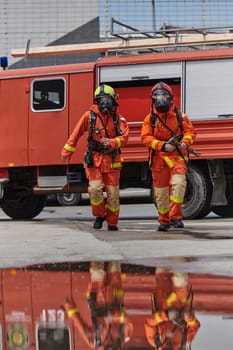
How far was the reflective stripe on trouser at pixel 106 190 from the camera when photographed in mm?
11055

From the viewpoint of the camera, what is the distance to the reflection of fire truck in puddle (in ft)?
16.7

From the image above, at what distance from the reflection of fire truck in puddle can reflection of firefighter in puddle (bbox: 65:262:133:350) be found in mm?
45

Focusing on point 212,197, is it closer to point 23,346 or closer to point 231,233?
point 231,233

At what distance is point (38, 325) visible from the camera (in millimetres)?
5418

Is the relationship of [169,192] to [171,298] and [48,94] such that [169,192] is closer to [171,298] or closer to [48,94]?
[48,94]

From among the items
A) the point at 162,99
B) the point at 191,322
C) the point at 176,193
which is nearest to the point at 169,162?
the point at 176,193

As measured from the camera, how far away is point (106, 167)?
1106 cm

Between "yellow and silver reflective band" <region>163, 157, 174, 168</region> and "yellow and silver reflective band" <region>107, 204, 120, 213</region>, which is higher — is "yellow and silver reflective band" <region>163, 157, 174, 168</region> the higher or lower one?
the higher one

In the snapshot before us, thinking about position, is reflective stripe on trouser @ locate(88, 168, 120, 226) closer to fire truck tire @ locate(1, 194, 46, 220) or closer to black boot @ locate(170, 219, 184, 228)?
black boot @ locate(170, 219, 184, 228)

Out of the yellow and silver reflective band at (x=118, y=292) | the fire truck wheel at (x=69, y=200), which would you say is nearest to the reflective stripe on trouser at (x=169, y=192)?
the yellow and silver reflective band at (x=118, y=292)

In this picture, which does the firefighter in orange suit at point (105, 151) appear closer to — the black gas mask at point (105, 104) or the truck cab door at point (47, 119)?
the black gas mask at point (105, 104)

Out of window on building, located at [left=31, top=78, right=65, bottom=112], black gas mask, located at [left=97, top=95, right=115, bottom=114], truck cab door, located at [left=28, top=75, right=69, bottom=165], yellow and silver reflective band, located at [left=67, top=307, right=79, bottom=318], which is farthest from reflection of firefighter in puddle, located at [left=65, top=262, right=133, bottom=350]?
window on building, located at [left=31, top=78, right=65, bottom=112]

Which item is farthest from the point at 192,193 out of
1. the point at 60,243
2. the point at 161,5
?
the point at 161,5

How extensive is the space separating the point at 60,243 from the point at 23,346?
4.51m
